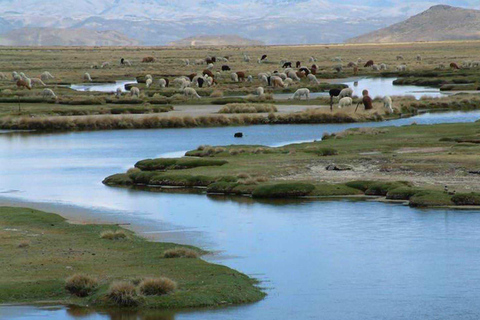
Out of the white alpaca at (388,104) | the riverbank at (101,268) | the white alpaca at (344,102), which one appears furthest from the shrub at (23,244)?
the white alpaca at (344,102)

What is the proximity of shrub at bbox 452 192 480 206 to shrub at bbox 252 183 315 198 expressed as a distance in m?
4.38

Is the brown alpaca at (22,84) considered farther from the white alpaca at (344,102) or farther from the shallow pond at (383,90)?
the white alpaca at (344,102)

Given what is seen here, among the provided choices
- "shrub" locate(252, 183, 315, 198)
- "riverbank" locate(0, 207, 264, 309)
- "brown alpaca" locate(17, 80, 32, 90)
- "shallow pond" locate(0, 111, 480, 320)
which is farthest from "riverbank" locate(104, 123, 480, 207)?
"brown alpaca" locate(17, 80, 32, 90)

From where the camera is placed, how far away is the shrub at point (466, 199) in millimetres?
26328

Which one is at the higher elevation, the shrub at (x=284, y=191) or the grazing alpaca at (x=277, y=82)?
the grazing alpaca at (x=277, y=82)

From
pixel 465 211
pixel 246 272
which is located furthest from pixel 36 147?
pixel 246 272

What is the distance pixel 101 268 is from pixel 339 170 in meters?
15.2

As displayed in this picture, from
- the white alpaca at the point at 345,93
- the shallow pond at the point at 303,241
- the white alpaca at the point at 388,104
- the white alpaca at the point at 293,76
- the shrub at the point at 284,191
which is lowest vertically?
the shallow pond at the point at 303,241

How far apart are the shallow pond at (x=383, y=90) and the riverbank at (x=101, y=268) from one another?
44012 millimetres

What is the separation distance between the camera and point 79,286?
16672 millimetres

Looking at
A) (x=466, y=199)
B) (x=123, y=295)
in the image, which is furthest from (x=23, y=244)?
(x=466, y=199)

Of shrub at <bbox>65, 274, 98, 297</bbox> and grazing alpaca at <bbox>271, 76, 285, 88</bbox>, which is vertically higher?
grazing alpaca at <bbox>271, 76, 285, 88</bbox>

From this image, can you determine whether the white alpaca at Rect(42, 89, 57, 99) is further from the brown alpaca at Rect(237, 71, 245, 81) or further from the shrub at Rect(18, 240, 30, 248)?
the shrub at Rect(18, 240, 30, 248)

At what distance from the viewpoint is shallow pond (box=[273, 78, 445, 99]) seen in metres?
67.2
